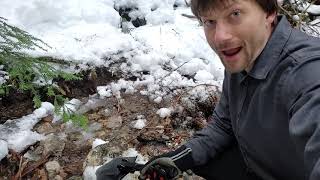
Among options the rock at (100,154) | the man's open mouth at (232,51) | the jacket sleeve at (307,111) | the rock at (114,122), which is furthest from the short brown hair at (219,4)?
the rock at (114,122)

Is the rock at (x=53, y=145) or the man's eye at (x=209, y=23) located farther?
the rock at (x=53, y=145)

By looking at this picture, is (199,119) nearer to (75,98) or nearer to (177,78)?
(177,78)

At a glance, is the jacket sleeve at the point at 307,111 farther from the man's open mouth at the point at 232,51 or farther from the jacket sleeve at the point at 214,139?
the jacket sleeve at the point at 214,139

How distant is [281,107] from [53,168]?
1.99 meters

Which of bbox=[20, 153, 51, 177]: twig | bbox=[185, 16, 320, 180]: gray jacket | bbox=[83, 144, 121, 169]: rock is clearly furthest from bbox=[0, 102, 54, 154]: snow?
bbox=[185, 16, 320, 180]: gray jacket

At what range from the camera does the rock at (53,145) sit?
3225mm

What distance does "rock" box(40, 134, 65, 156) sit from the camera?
10.6ft

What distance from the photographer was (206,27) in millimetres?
1822

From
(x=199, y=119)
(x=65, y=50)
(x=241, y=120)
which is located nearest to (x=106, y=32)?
(x=65, y=50)

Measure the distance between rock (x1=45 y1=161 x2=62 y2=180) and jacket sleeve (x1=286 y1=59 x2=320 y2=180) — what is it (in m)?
2.01

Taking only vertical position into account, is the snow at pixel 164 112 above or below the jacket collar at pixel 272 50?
below

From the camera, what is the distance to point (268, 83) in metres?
1.76

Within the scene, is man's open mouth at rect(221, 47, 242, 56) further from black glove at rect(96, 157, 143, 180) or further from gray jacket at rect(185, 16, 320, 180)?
black glove at rect(96, 157, 143, 180)

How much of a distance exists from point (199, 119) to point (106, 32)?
1607 millimetres
